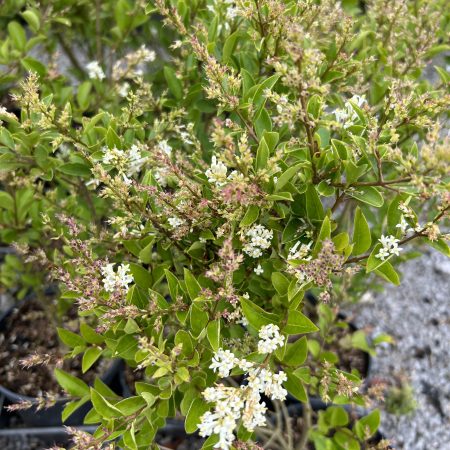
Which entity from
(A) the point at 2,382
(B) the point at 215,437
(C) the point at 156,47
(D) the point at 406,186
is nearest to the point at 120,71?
(C) the point at 156,47

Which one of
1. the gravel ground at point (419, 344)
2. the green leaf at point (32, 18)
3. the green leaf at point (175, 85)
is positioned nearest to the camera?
the green leaf at point (175, 85)

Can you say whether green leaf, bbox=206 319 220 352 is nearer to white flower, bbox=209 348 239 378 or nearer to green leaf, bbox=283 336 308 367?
white flower, bbox=209 348 239 378

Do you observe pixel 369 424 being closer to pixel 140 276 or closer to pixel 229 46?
pixel 140 276

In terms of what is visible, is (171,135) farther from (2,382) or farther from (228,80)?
(2,382)

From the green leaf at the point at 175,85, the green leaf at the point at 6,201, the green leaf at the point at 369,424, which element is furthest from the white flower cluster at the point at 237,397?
the green leaf at the point at 6,201

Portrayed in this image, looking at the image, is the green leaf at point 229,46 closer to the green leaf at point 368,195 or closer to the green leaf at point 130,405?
the green leaf at point 368,195
